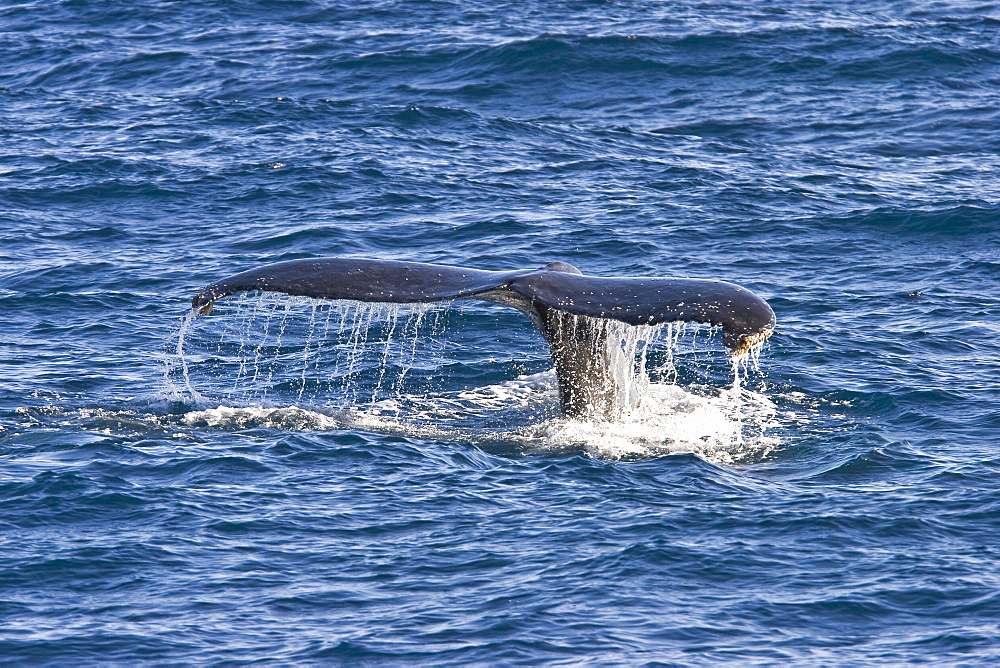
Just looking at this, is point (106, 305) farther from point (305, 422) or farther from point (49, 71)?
point (49, 71)

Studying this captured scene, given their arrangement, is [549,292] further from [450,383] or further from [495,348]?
[495,348]

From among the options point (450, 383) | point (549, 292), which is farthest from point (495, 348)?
point (549, 292)

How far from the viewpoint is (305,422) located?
10766mm

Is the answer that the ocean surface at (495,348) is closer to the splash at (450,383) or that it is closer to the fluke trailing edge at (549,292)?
the splash at (450,383)

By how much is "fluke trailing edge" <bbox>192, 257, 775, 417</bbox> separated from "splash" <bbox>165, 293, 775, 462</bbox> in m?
0.16

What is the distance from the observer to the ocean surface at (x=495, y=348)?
7.74 metres

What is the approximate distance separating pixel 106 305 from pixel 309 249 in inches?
103

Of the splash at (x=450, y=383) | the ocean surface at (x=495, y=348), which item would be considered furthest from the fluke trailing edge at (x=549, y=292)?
the ocean surface at (x=495, y=348)

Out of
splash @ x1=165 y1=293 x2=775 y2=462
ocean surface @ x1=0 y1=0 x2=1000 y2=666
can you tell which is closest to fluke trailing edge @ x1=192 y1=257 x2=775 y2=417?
splash @ x1=165 y1=293 x2=775 y2=462

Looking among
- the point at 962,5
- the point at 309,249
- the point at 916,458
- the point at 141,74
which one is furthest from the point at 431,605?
the point at 962,5

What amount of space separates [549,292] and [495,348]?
183 inches

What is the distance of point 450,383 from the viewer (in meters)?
12.3

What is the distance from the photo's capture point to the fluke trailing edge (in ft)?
26.1

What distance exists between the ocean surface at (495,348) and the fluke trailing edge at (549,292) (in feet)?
1.36
